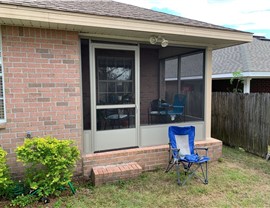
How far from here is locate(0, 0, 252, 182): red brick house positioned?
10.4 ft

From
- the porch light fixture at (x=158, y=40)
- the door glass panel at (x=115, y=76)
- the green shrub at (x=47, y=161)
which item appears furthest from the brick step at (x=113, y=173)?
the porch light fixture at (x=158, y=40)

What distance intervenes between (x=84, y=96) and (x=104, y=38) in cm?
114

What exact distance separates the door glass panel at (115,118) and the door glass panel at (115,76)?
164 millimetres

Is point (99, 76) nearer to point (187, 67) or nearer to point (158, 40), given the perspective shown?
point (158, 40)

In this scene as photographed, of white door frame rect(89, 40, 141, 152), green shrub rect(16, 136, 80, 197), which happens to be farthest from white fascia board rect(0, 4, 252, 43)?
green shrub rect(16, 136, 80, 197)

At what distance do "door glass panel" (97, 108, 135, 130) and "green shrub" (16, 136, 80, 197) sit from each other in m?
0.91

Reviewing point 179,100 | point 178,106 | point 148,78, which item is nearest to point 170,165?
point 178,106

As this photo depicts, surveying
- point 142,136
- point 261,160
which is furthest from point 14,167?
point 261,160

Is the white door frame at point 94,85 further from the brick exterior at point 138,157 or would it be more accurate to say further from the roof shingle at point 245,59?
the roof shingle at point 245,59

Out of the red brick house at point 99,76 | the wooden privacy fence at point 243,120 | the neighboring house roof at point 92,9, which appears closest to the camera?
the neighboring house roof at point 92,9

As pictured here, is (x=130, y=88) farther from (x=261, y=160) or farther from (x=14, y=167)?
(x=261, y=160)

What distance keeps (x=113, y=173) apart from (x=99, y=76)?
5.86 ft

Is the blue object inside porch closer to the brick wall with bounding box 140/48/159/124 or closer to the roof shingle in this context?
the brick wall with bounding box 140/48/159/124

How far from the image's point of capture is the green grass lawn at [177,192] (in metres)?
3.05
